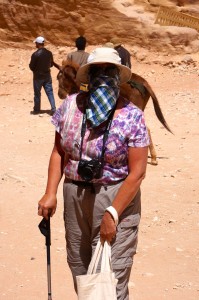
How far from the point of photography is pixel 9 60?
16.4 meters

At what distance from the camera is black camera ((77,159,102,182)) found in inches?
130

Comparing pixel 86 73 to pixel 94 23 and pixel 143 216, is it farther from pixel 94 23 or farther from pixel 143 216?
pixel 94 23

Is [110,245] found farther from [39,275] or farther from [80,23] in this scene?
[80,23]

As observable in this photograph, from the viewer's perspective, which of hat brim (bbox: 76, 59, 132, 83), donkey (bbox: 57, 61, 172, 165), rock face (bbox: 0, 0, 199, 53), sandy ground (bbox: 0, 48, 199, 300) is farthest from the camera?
rock face (bbox: 0, 0, 199, 53)

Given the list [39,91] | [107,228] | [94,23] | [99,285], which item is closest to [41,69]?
[39,91]

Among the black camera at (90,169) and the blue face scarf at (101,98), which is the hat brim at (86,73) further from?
the black camera at (90,169)

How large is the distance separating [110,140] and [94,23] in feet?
44.7

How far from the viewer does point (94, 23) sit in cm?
1656

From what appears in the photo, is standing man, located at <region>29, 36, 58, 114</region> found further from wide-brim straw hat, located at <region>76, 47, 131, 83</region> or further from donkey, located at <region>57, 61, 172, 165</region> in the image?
wide-brim straw hat, located at <region>76, 47, 131, 83</region>

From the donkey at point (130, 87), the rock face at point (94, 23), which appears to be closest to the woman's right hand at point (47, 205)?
the donkey at point (130, 87)

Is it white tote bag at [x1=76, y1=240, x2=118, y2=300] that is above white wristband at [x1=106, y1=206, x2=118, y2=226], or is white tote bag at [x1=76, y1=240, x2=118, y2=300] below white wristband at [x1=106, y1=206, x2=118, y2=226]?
below

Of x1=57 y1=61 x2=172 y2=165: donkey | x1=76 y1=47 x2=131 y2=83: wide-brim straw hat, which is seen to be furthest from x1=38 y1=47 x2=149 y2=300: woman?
x1=57 y1=61 x2=172 y2=165: donkey

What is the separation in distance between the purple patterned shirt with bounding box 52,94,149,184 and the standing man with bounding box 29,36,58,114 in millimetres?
8565

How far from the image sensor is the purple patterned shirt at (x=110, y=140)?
10.9 feet
